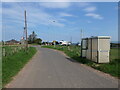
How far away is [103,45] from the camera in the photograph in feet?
50.8

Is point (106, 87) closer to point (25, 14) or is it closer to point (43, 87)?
point (43, 87)

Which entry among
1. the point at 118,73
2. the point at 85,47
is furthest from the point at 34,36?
the point at 118,73

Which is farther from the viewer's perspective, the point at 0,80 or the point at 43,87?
the point at 0,80

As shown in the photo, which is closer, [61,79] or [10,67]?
[61,79]

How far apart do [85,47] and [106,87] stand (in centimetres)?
1276

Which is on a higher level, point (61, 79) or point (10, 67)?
point (10, 67)

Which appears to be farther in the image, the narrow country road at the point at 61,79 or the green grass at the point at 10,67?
the green grass at the point at 10,67

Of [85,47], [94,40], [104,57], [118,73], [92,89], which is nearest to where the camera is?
[92,89]

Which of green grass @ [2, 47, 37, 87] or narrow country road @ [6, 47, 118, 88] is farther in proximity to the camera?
green grass @ [2, 47, 37, 87]

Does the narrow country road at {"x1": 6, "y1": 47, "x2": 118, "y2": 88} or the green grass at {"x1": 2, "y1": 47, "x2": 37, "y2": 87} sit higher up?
the green grass at {"x1": 2, "y1": 47, "x2": 37, "y2": 87}

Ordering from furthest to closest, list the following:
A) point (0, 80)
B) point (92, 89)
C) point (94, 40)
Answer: point (94, 40)
point (0, 80)
point (92, 89)

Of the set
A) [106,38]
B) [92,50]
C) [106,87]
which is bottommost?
[106,87]

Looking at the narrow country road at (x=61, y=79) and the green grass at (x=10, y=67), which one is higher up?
the green grass at (x=10, y=67)

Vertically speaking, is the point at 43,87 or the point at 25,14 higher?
the point at 25,14
